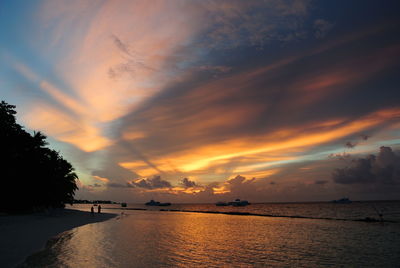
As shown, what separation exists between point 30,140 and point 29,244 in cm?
4301

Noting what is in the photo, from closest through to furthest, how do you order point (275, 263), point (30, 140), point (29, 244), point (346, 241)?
point (275, 263) → point (29, 244) → point (346, 241) → point (30, 140)

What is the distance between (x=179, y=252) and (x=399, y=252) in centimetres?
2429

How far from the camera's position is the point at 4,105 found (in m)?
57.8

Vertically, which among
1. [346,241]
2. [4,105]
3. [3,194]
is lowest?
[346,241]

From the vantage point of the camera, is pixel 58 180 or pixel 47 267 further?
pixel 58 180

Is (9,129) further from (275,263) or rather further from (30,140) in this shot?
(275,263)

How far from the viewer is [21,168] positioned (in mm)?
58844

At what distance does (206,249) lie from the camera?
30719mm

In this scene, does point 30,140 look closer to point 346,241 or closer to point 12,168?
point 12,168

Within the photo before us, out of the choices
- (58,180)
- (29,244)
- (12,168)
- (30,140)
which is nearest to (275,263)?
(29,244)

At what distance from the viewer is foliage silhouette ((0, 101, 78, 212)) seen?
5503 cm

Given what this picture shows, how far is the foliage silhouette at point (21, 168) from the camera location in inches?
2167

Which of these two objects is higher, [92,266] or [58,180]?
[58,180]

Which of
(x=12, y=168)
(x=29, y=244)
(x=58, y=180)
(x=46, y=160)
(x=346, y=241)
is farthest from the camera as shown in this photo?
(x=58, y=180)
